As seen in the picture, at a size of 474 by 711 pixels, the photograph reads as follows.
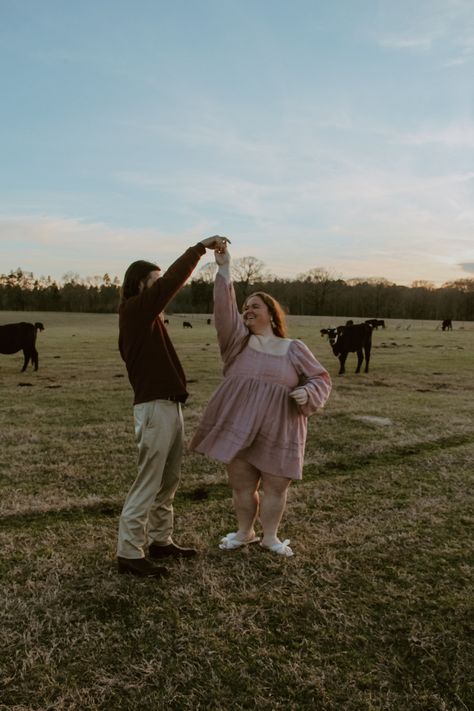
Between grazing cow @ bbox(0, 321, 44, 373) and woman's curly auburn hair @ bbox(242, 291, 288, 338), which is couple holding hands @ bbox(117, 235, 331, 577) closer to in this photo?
woman's curly auburn hair @ bbox(242, 291, 288, 338)

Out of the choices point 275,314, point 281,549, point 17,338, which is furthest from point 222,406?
point 17,338

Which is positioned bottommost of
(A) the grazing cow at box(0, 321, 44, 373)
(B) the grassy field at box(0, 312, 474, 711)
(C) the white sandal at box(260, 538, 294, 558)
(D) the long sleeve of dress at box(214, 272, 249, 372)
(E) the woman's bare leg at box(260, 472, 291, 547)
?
(B) the grassy field at box(0, 312, 474, 711)

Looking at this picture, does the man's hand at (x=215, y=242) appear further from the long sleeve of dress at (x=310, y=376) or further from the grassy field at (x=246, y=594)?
the grassy field at (x=246, y=594)

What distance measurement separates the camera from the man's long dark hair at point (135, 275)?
3.56 m

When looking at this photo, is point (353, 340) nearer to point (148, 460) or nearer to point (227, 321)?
point (227, 321)

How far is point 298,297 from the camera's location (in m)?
101

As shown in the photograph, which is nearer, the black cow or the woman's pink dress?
the woman's pink dress

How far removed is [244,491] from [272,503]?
0.79ft

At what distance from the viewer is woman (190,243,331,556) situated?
151 inches

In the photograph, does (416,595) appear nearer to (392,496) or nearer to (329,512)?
(329,512)

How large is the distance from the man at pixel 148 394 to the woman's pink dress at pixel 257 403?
0.35 metres

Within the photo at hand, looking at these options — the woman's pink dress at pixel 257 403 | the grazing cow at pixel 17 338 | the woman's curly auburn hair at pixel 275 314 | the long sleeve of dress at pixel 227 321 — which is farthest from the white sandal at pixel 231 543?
the grazing cow at pixel 17 338

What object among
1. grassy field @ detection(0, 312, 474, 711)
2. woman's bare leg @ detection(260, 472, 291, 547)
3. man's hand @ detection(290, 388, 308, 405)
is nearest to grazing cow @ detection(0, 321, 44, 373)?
grassy field @ detection(0, 312, 474, 711)

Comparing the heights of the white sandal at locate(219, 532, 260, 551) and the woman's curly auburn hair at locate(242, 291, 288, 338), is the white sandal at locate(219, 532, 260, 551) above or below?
below
